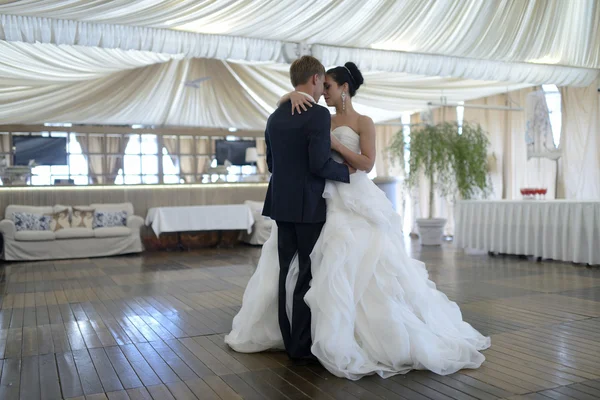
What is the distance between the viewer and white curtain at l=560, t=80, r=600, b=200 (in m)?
9.12

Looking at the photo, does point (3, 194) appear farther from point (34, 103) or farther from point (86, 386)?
point (86, 386)

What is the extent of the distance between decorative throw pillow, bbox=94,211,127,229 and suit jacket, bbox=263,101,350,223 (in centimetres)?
701

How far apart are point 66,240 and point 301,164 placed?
22.8 ft

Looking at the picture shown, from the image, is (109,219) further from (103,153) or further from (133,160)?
(133,160)

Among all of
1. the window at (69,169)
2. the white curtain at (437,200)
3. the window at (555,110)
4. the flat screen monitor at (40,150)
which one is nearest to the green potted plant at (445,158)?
the window at (555,110)

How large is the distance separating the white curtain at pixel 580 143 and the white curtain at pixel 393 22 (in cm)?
98

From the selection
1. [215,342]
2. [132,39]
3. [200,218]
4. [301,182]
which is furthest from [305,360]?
[200,218]

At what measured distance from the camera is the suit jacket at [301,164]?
3012 millimetres

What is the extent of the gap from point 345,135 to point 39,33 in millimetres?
3885

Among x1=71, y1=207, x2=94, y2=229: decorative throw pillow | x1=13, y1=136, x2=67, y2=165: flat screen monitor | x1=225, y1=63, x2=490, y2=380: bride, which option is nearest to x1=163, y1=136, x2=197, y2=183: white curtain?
x1=13, y1=136, x2=67, y2=165: flat screen monitor

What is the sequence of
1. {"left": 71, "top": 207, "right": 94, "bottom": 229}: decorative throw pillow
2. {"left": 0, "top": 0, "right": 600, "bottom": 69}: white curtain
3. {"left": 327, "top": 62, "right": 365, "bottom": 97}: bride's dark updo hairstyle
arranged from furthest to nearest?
1. {"left": 71, "top": 207, "right": 94, "bottom": 229}: decorative throw pillow
2. {"left": 0, "top": 0, "right": 600, "bottom": 69}: white curtain
3. {"left": 327, "top": 62, "right": 365, "bottom": 97}: bride's dark updo hairstyle

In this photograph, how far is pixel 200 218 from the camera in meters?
10.0

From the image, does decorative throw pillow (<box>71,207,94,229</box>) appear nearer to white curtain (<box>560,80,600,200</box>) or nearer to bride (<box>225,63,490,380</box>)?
bride (<box>225,63,490,380</box>)

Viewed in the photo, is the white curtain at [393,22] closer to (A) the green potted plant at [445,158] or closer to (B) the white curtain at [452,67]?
(B) the white curtain at [452,67]
